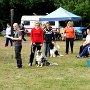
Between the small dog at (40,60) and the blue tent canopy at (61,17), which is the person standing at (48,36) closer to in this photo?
the small dog at (40,60)

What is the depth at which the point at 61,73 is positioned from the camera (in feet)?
44.8

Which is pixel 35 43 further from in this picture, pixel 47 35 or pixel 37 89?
pixel 37 89

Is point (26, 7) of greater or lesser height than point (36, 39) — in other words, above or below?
above

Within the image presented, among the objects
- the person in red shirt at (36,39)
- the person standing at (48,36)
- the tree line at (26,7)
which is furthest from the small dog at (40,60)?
the tree line at (26,7)

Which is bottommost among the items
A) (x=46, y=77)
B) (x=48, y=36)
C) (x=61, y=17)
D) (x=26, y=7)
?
(x=46, y=77)

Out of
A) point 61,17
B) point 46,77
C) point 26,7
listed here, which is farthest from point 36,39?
point 26,7

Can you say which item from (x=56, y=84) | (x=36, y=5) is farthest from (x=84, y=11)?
(x=56, y=84)

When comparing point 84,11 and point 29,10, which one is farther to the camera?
point 29,10

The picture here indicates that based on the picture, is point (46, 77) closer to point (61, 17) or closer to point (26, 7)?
point (61, 17)

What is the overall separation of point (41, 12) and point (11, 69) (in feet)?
145

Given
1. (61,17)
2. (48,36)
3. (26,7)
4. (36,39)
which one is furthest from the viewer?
(26,7)

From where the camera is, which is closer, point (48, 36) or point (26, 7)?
point (48, 36)

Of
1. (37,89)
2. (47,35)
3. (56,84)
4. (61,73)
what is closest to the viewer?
(37,89)

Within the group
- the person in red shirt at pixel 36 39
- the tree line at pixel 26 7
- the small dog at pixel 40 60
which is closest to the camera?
the small dog at pixel 40 60
